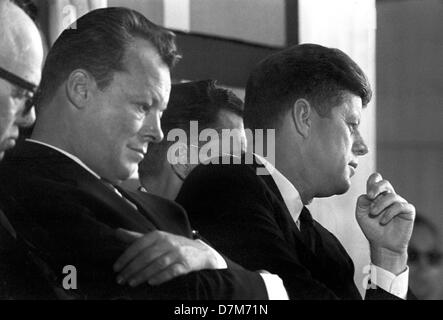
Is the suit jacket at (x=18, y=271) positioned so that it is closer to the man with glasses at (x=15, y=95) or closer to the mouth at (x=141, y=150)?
the man with glasses at (x=15, y=95)

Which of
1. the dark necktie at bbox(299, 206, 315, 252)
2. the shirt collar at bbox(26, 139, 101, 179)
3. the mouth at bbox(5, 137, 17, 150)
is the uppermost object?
the mouth at bbox(5, 137, 17, 150)

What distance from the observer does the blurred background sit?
A: 1540mm

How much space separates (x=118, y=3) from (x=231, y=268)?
18.1 inches

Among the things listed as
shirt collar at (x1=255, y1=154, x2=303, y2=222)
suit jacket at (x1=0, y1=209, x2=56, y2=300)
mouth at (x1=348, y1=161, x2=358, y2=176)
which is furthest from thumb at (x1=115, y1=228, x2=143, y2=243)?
mouth at (x1=348, y1=161, x2=358, y2=176)

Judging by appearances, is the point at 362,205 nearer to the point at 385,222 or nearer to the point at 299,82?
the point at 385,222

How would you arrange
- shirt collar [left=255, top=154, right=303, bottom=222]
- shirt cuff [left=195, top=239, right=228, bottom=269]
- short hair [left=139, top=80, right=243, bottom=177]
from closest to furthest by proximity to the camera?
shirt cuff [left=195, top=239, right=228, bottom=269], short hair [left=139, top=80, right=243, bottom=177], shirt collar [left=255, top=154, right=303, bottom=222]

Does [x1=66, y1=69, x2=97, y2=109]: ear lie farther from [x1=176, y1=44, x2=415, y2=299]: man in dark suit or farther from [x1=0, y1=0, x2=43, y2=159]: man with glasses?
[x1=176, y1=44, x2=415, y2=299]: man in dark suit

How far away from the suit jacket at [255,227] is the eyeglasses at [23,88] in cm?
33

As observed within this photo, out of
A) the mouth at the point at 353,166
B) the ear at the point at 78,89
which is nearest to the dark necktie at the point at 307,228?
the mouth at the point at 353,166

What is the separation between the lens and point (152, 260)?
120 centimetres

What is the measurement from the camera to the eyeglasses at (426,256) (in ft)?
5.13

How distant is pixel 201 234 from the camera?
1.40 meters

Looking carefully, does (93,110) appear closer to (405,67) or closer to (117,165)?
(117,165)

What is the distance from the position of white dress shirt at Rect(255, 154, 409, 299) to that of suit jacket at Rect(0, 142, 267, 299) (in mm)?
285
